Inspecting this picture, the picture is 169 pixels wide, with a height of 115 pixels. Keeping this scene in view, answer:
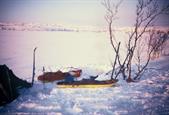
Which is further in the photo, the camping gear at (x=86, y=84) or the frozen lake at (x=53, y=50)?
the frozen lake at (x=53, y=50)

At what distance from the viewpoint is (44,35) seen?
13.2 meters

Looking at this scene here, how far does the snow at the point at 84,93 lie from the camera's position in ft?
23.7

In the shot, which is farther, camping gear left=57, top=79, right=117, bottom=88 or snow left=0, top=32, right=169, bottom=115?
camping gear left=57, top=79, right=117, bottom=88

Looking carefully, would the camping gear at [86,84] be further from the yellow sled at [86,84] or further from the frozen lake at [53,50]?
the frozen lake at [53,50]

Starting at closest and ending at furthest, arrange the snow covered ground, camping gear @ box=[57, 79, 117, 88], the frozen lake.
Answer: the snow covered ground < camping gear @ box=[57, 79, 117, 88] < the frozen lake

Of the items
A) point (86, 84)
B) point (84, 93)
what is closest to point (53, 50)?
point (86, 84)

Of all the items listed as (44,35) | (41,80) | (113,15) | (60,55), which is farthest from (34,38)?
(113,15)

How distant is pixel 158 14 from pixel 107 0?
2.29 m

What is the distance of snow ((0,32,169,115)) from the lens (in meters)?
7.22

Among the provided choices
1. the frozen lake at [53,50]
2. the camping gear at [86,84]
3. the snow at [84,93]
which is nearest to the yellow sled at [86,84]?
the camping gear at [86,84]

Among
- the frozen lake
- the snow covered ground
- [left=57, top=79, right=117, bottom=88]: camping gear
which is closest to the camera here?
the snow covered ground

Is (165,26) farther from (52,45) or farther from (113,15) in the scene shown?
(52,45)

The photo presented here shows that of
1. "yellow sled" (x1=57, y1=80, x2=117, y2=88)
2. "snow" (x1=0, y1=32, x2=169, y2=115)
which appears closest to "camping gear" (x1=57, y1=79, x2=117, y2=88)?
"yellow sled" (x1=57, y1=80, x2=117, y2=88)

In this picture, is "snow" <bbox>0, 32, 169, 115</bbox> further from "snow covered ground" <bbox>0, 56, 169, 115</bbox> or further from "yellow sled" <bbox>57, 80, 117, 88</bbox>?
"yellow sled" <bbox>57, 80, 117, 88</bbox>
